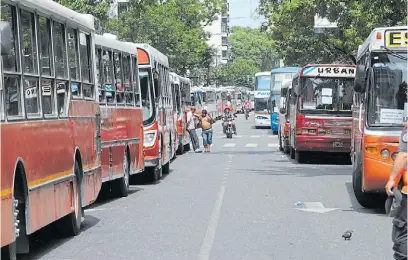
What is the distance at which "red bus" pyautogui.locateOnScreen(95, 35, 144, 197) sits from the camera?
58.6ft

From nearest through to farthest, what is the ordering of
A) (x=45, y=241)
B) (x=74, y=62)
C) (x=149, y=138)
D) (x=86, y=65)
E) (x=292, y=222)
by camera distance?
1. (x=45, y=241)
2. (x=74, y=62)
3. (x=292, y=222)
4. (x=86, y=65)
5. (x=149, y=138)

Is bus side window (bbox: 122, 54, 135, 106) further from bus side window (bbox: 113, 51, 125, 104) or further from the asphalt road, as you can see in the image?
the asphalt road

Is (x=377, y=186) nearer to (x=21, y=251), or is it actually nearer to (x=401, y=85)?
(x=401, y=85)

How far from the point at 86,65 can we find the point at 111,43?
4.16m

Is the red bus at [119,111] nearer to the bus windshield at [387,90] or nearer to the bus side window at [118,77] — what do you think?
the bus side window at [118,77]

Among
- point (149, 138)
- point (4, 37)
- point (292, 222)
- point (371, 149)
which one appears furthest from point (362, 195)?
point (4, 37)

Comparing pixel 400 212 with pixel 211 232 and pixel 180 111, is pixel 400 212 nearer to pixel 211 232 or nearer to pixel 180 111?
pixel 211 232

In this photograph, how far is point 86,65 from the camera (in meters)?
14.9

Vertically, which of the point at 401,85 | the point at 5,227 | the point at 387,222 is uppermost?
the point at 401,85

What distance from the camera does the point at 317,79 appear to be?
29.4m

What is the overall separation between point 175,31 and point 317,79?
4177 cm

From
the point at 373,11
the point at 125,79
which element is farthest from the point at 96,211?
the point at 373,11

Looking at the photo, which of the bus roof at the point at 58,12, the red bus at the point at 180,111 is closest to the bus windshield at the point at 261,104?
the red bus at the point at 180,111

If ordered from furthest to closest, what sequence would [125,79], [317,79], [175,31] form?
[175,31] → [317,79] → [125,79]
